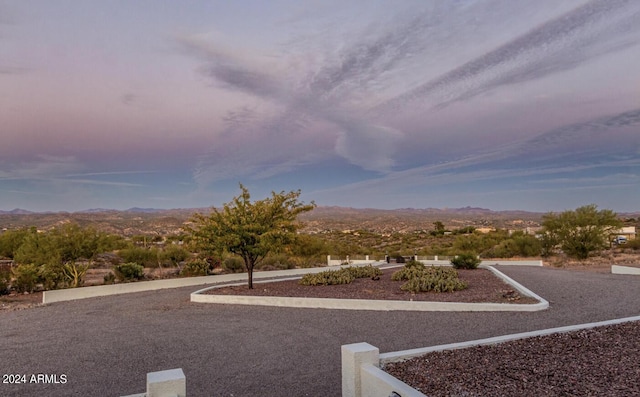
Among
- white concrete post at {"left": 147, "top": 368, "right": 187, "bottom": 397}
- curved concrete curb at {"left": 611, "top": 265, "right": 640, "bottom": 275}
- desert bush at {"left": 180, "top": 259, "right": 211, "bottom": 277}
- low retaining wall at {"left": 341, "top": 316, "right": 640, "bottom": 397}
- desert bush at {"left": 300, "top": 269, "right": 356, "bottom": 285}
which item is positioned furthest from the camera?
desert bush at {"left": 180, "top": 259, "right": 211, "bottom": 277}

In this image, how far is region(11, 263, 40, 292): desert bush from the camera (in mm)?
20234

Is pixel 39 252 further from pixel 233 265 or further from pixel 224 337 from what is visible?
pixel 224 337

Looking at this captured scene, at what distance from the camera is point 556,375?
19.6ft

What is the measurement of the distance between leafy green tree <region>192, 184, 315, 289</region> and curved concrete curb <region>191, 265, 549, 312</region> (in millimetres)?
2305

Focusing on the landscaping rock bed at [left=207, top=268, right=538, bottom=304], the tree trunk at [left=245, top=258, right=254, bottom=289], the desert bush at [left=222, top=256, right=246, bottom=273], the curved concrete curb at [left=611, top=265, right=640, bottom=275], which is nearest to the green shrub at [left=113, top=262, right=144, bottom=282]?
the desert bush at [left=222, top=256, right=246, bottom=273]

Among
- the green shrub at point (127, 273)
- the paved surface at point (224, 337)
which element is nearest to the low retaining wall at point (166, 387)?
→ the paved surface at point (224, 337)

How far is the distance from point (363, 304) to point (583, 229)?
87.8 feet

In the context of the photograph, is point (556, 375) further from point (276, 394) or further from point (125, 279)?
point (125, 279)

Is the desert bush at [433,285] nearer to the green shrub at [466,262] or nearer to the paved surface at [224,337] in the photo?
the paved surface at [224,337]

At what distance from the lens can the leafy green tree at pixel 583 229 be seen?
3344 cm

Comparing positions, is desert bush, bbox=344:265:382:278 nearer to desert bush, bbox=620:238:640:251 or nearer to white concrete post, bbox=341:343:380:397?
white concrete post, bbox=341:343:380:397

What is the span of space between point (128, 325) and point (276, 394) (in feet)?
23.0

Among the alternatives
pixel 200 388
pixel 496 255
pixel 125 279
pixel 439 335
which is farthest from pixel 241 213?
pixel 496 255

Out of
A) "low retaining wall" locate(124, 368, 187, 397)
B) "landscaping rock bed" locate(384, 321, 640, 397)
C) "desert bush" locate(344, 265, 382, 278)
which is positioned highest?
"low retaining wall" locate(124, 368, 187, 397)
